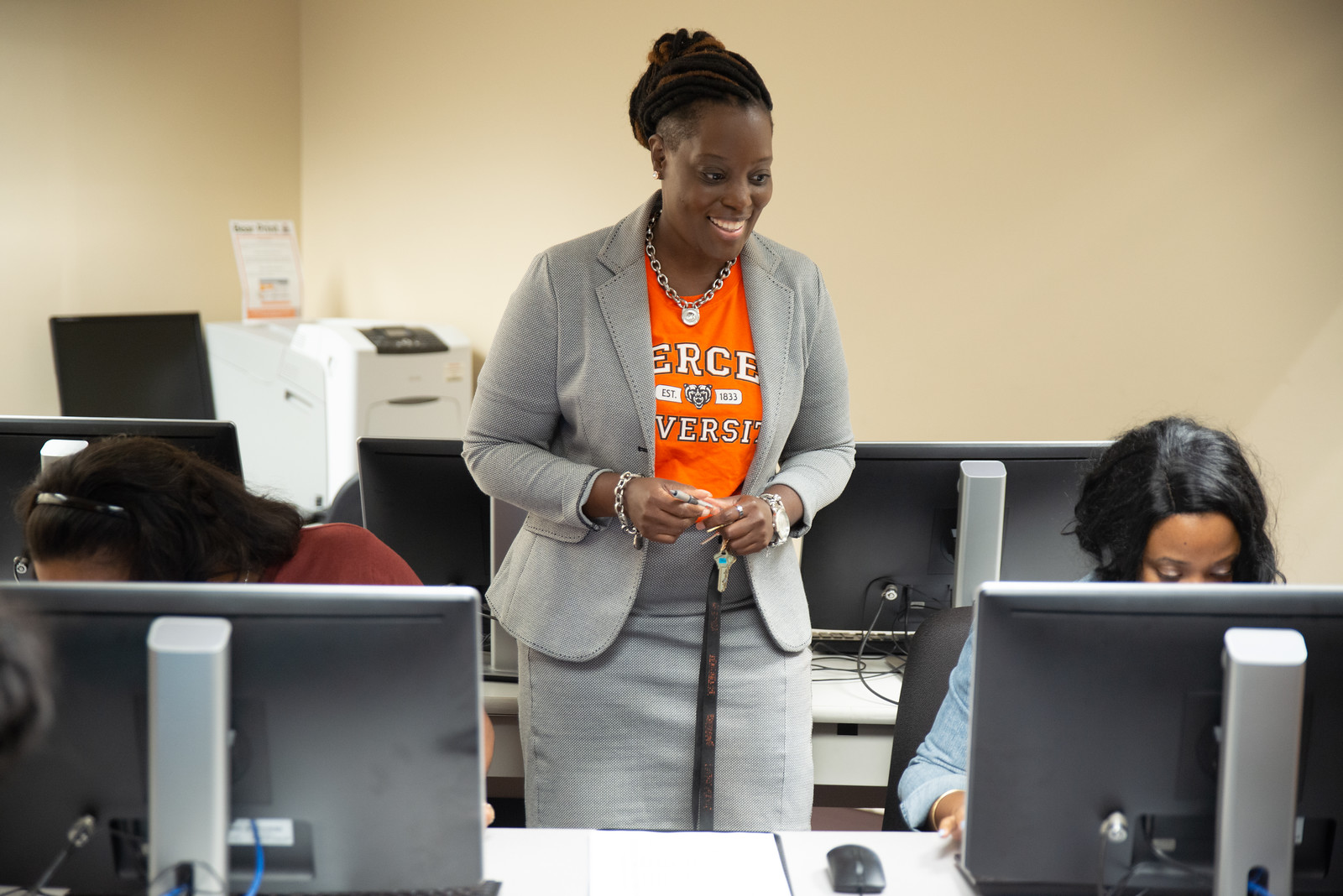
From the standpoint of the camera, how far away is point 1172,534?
1.45 metres

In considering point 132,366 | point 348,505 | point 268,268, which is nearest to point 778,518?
point 348,505

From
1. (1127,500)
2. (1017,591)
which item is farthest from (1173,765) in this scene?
(1127,500)

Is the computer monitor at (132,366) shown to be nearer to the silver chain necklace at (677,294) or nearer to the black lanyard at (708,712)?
the silver chain necklace at (677,294)

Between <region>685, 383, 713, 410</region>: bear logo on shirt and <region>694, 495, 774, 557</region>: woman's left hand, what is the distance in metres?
0.15

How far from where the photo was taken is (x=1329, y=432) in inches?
120

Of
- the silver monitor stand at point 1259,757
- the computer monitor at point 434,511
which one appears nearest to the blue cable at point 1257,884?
the silver monitor stand at point 1259,757

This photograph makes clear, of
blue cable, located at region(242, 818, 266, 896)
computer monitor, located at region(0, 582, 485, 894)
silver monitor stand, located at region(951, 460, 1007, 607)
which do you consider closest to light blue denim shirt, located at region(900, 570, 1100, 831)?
silver monitor stand, located at region(951, 460, 1007, 607)

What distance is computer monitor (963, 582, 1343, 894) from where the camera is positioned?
1.03m

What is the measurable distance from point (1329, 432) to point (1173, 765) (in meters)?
2.40

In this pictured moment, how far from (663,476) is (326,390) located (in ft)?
7.24

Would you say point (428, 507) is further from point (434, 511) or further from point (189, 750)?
point (189, 750)

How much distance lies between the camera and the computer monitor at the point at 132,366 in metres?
3.56

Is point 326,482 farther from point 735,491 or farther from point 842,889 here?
point 842,889

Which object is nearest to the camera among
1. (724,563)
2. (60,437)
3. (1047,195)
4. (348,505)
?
(724,563)
